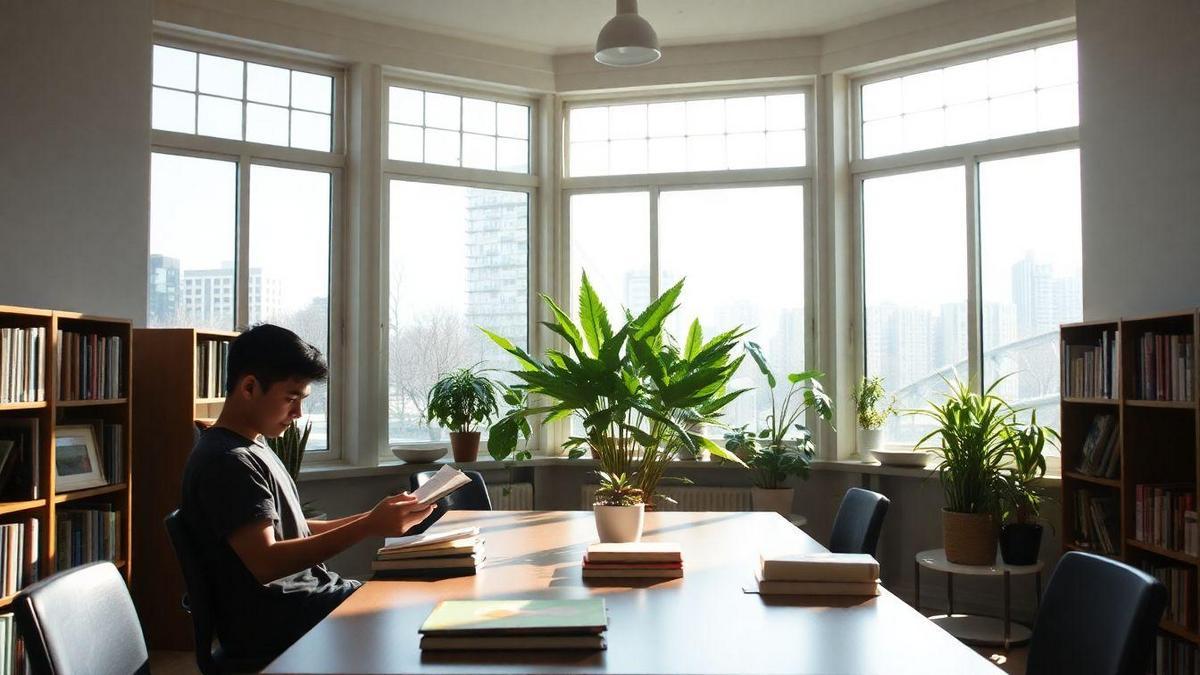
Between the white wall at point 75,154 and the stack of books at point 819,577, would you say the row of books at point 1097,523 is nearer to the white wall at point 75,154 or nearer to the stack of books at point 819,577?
the stack of books at point 819,577

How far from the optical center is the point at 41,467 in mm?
3754

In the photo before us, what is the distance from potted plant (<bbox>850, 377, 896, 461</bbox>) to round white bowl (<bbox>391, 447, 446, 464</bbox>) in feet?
8.41

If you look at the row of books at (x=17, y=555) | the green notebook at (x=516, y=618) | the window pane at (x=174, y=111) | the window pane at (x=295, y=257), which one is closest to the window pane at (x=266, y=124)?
the window pane at (x=295, y=257)

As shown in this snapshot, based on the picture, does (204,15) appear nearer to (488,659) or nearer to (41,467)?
(41,467)

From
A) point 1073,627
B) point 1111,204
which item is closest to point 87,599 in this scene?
point 1073,627

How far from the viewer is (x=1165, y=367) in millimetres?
3834

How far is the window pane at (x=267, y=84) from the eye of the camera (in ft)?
18.4

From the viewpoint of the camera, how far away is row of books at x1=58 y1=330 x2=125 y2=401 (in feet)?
12.7

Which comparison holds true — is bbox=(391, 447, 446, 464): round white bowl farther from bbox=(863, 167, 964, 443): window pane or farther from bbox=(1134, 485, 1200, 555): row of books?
bbox=(1134, 485, 1200, 555): row of books

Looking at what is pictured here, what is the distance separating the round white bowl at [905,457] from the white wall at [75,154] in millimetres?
4092

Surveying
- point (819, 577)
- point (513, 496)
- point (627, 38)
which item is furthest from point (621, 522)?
point (513, 496)

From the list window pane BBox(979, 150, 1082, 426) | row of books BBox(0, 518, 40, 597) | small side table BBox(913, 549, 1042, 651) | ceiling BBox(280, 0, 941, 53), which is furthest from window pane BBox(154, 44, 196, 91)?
small side table BBox(913, 549, 1042, 651)

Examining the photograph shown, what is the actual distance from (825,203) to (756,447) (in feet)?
5.26

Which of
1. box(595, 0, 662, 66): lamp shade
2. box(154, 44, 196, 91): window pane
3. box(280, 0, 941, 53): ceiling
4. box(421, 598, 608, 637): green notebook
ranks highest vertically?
box(280, 0, 941, 53): ceiling
